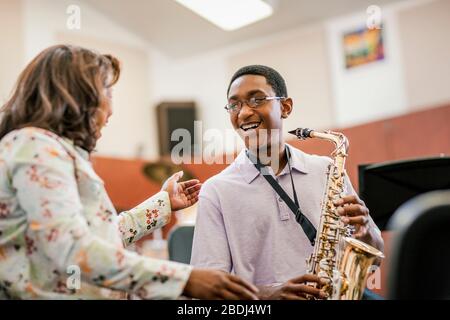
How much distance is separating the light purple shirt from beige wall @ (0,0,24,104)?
15.0 ft

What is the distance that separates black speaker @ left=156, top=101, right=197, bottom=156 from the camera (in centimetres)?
707

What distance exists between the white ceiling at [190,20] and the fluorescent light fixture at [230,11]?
0.33ft

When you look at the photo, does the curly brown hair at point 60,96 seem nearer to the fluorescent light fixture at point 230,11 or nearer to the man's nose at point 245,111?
the man's nose at point 245,111

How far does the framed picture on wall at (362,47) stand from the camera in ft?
20.7

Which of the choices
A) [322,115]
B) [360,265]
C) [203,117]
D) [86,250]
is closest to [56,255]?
[86,250]

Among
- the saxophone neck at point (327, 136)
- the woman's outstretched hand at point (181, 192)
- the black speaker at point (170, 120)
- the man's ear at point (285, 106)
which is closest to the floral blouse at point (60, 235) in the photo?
the woman's outstretched hand at point (181, 192)

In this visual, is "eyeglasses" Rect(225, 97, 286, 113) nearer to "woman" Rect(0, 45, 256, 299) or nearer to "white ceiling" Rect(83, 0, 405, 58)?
"woman" Rect(0, 45, 256, 299)

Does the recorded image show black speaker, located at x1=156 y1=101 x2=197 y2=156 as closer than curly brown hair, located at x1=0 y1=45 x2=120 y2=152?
No

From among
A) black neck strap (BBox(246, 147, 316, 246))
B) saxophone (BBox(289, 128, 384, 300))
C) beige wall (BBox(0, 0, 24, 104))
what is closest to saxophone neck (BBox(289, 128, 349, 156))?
saxophone (BBox(289, 128, 384, 300))

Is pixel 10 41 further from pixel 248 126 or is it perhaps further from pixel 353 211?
pixel 353 211

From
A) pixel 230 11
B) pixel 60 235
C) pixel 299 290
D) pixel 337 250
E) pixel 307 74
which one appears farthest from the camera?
pixel 307 74

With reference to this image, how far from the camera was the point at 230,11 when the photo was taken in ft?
21.0

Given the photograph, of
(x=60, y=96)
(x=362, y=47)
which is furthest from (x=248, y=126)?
(x=362, y=47)

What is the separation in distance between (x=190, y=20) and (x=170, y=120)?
1193 mm
